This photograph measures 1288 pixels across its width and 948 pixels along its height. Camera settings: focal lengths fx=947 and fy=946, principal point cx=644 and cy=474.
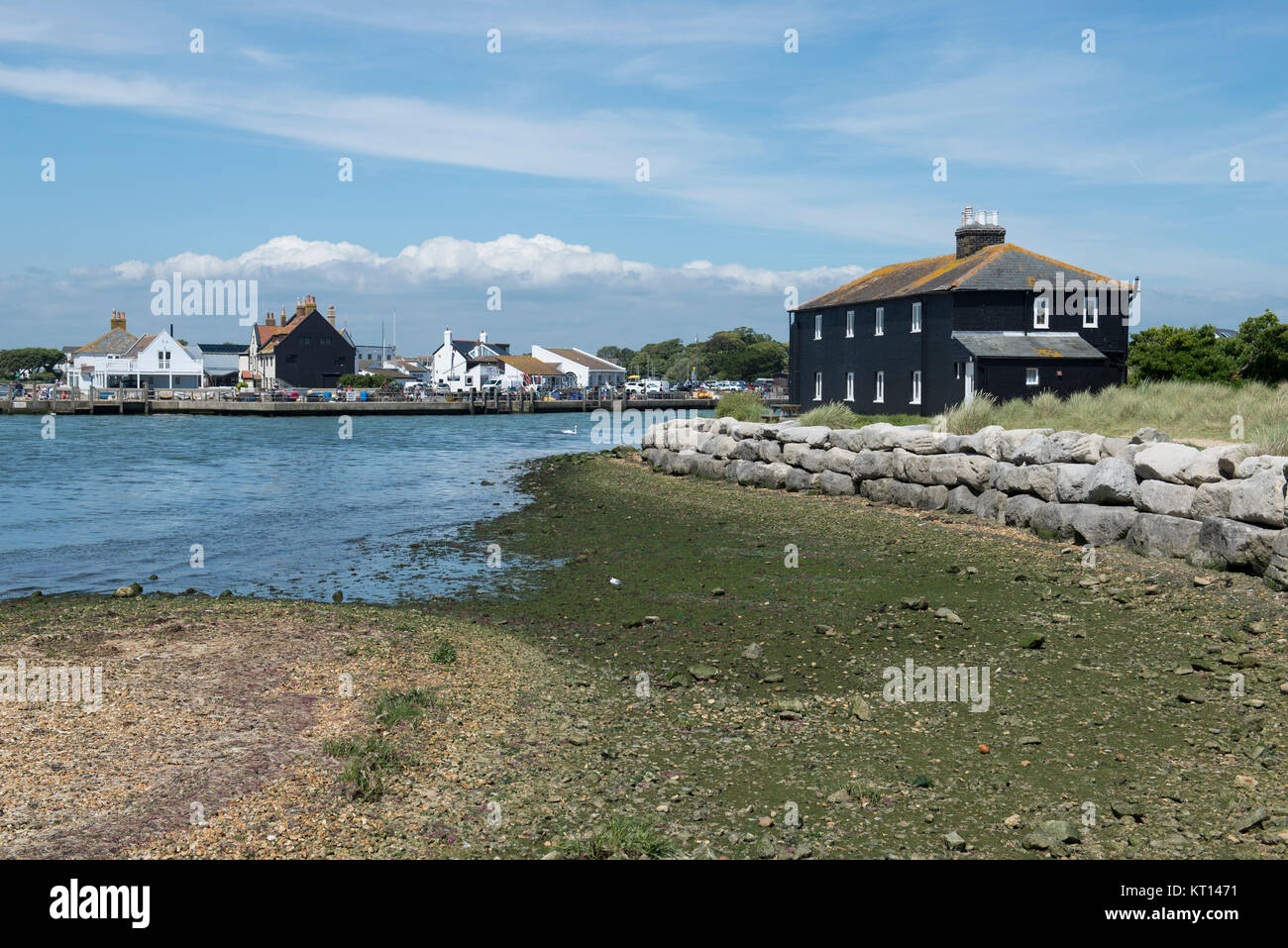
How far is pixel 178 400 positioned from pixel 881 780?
10175 centimetres

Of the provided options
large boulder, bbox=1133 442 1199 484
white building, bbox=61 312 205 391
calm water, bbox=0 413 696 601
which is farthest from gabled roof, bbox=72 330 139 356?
large boulder, bbox=1133 442 1199 484

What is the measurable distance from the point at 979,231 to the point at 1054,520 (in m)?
31.2

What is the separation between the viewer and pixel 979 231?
4422 cm

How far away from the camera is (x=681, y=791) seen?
22.2ft

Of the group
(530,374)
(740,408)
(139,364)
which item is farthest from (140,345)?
(740,408)

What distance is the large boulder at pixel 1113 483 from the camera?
51.3ft

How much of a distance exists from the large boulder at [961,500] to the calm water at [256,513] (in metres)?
9.38

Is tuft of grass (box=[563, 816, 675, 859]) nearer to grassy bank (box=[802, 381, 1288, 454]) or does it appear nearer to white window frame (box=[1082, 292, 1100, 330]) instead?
grassy bank (box=[802, 381, 1288, 454])

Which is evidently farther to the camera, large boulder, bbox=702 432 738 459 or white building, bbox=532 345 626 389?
white building, bbox=532 345 626 389

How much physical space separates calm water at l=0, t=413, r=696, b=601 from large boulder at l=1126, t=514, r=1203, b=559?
9.93 meters

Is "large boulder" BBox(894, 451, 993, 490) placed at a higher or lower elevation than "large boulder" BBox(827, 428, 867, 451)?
lower

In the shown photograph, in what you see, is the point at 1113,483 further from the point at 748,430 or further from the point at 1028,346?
the point at 1028,346

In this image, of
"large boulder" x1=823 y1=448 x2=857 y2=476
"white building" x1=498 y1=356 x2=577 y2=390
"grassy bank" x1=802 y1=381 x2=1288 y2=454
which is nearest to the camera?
"grassy bank" x1=802 y1=381 x2=1288 y2=454

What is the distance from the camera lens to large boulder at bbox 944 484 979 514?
64.1 ft
